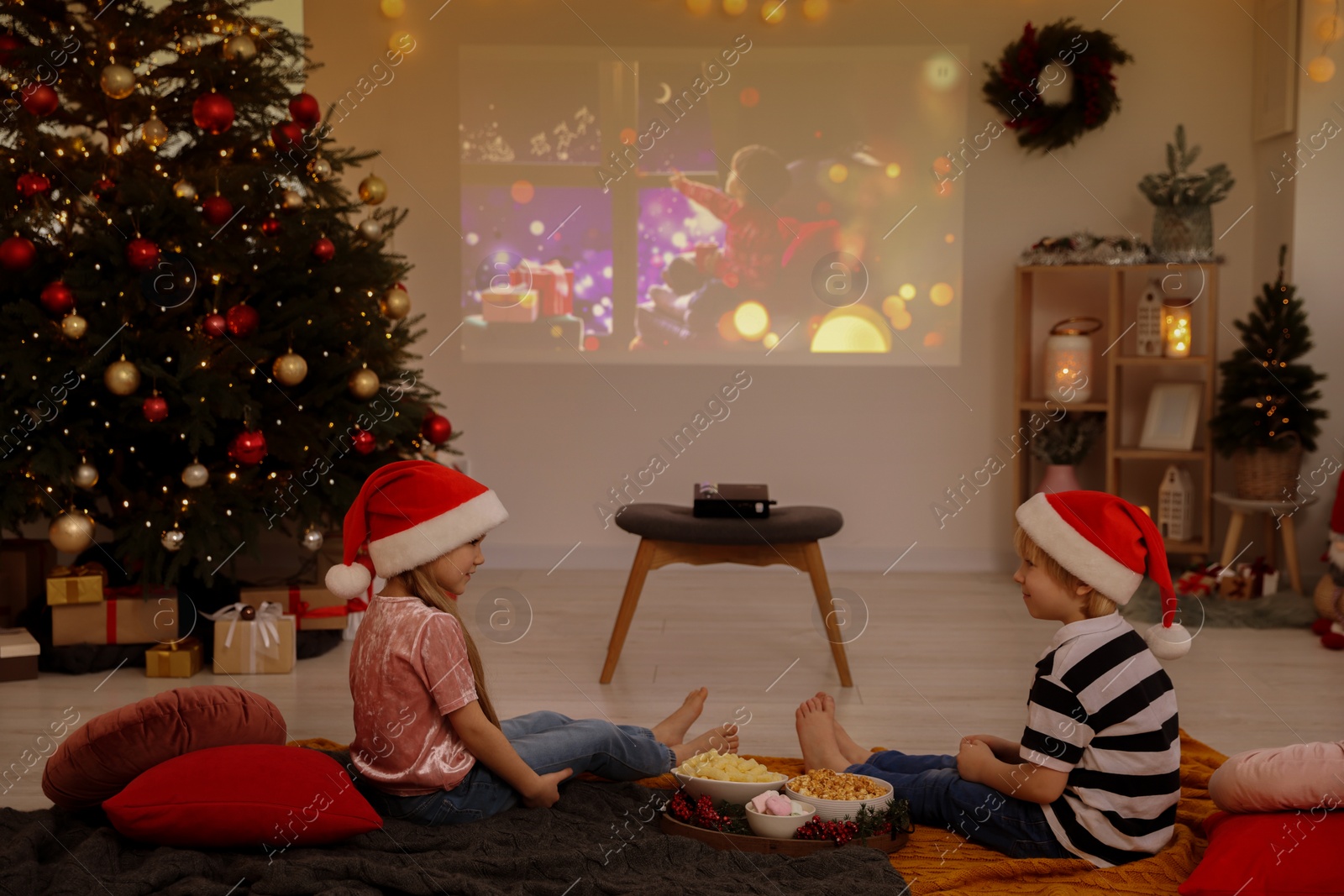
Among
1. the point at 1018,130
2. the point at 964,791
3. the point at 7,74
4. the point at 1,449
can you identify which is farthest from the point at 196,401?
the point at 1018,130

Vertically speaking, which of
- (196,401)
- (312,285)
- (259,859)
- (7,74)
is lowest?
(259,859)

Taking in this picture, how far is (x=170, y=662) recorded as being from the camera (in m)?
3.18

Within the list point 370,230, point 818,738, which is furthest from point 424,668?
point 370,230

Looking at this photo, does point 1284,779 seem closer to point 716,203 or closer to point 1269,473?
point 1269,473

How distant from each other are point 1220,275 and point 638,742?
11.4ft

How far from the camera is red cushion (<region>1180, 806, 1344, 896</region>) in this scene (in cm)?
175

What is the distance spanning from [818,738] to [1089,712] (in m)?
0.62

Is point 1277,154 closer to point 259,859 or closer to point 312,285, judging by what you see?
point 312,285

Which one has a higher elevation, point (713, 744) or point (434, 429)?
point (434, 429)

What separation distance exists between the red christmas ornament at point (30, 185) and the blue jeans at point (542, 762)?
1.95 meters

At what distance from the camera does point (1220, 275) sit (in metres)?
4.62

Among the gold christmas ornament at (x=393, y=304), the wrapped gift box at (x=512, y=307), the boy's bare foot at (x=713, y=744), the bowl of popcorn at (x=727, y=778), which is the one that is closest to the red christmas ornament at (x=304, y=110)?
the gold christmas ornament at (x=393, y=304)

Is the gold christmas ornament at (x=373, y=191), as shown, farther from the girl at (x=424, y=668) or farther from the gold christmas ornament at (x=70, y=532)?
the girl at (x=424, y=668)

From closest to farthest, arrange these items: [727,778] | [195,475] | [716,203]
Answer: [727,778], [195,475], [716,203]
